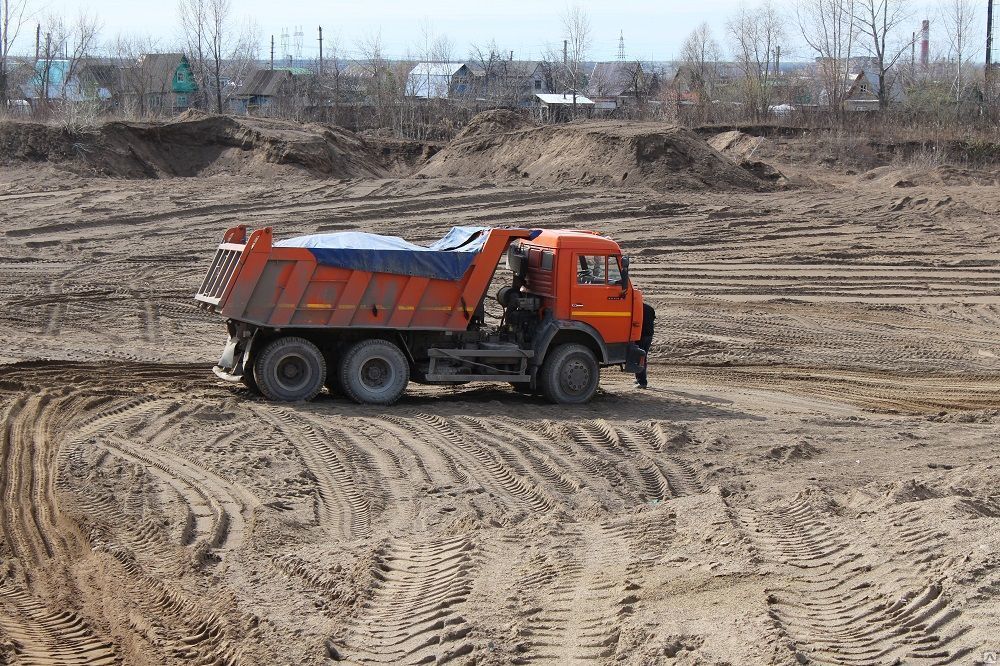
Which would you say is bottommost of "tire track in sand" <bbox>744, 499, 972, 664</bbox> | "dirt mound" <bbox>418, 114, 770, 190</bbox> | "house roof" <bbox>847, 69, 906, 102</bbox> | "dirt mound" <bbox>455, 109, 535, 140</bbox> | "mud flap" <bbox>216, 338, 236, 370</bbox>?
"tire track in sand" <bbox>744, 499, 972, 664</bbox>

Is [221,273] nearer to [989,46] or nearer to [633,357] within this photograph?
[633,357]

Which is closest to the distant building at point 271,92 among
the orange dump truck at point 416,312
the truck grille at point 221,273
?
the truck grille at point 221,273

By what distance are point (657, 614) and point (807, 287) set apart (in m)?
18.1

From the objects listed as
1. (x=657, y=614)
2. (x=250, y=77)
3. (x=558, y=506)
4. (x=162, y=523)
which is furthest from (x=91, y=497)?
(x=250, y=77)

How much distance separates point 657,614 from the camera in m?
7.29

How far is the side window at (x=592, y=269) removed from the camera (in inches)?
591

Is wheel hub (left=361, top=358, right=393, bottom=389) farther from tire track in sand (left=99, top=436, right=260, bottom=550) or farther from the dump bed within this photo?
tire track in sand (left=99, top=436, right=260, bottom=550)

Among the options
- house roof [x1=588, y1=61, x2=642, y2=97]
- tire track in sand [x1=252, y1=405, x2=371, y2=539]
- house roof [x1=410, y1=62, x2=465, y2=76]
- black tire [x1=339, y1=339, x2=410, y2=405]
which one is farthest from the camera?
house roof [x1=588, y1=61, x2=642, y2=97]

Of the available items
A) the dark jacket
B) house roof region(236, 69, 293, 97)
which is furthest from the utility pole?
the dark jacket

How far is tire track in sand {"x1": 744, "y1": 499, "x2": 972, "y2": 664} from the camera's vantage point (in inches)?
260

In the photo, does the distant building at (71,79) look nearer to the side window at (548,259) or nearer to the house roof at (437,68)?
the house roof at (437,68)

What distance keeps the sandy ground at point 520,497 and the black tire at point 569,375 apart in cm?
33

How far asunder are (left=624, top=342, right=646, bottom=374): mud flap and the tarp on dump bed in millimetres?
2585

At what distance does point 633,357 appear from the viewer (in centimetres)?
1555
